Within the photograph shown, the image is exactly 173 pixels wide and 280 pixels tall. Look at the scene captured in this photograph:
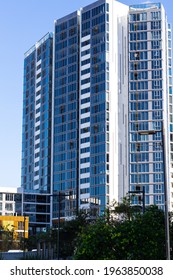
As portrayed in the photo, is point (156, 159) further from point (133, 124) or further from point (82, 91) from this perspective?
point (82, 91)

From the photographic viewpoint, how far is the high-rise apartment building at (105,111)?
566 ft

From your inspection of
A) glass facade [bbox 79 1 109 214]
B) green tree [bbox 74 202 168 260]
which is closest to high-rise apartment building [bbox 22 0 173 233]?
glass facade [bbox 79 1 109 214]

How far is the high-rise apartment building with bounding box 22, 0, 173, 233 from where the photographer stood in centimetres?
17238

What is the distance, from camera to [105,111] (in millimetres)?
174125

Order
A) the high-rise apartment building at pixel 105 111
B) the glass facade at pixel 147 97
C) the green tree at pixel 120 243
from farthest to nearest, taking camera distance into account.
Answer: the glass facade at pixel 147 97
the high-rise apartment building at pixel 105 111
the green tree at pixel 120 243

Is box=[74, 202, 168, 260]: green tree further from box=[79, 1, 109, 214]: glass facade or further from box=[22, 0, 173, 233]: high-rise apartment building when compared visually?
box=[22, 0, 173, 233]: high-rise apartment building

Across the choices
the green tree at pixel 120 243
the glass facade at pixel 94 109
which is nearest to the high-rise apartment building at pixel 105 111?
the glass facade at pixel 94 109

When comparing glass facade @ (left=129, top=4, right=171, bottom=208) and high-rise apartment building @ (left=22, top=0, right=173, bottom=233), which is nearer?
high-rise apartment building @ (left=22, top=0, right=173, bottom=233)

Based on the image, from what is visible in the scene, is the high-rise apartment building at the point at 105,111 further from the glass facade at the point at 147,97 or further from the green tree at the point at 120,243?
the green tree at the point at 120,243

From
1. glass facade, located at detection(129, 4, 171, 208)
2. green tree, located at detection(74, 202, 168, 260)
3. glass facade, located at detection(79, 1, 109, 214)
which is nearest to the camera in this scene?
green tree, located at detection(74, 202, 168, 260)

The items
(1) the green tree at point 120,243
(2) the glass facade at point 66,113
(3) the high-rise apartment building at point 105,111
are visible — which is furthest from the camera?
(2) the glass facade at point 66,113

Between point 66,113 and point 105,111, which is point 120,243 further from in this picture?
point 66,113

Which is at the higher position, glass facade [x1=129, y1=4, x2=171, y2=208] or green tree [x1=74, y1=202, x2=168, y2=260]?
glass facade [x1=129, y1=4, x2=171, y2=208]

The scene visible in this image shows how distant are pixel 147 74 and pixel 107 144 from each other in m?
24.9
